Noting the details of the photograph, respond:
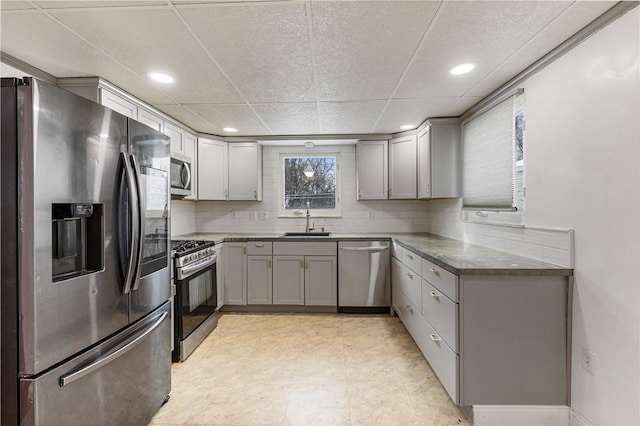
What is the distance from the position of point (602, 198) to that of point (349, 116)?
6.98ft

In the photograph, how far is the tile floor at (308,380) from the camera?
1810 mm

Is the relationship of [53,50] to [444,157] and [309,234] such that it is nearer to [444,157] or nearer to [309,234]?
[309,234]

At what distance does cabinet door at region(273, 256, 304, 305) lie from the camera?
351cm

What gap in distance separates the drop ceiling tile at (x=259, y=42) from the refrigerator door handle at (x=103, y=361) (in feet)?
5.50

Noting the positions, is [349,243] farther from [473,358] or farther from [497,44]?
[497,44]

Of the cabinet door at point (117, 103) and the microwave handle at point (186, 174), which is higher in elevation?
the cabinet door at point (117, 103)

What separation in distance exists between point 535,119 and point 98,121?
8.35 feet

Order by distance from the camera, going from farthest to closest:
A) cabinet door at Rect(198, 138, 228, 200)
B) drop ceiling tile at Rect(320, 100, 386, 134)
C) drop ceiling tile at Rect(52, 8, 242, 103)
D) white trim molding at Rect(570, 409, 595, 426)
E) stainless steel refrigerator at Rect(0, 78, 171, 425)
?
1. cabinet door at Rect(198, 138, 228, 200)
2. drop ceiling tile at Rect(320, 100, 386, 134)
3. white trim molding at Rect(570, 409, 595, 426)
4. drop ceiling tile at Rect(52, 8, 242, 103)
5. stainless steel refrigerator at Rect(0, 78, 171, 425)

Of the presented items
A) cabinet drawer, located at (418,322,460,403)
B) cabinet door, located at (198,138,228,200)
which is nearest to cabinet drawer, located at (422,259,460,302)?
cabinet drawer, located at (418,322,460,403)

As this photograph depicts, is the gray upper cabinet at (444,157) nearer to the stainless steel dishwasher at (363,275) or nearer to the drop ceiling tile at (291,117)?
the stainless steel dishwasher at (363,275)

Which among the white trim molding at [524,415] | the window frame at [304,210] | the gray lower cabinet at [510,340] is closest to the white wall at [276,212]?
the window frame at [304,210]

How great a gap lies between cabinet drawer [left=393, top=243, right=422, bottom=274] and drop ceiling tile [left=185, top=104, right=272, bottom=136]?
203 cm

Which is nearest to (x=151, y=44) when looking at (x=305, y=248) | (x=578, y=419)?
(x=305, y=248)

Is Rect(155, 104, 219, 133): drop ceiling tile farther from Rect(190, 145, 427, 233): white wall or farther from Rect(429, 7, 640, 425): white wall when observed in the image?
Rect(429, 7, 640, 425): white wall
